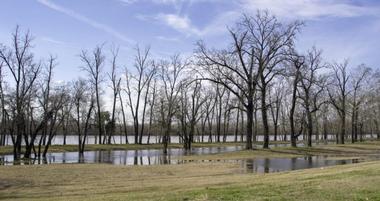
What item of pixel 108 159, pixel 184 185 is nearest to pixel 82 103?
pixel 108 159

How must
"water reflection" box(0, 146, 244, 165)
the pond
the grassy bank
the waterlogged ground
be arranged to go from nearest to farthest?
1. the grassy bank
2. the pond
3. the waterlogged ground
4. "water reflection" box(0, 146, 244, 165)

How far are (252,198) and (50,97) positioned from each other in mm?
45862

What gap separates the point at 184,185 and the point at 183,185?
0.13 feet

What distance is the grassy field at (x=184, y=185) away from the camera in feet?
40.0

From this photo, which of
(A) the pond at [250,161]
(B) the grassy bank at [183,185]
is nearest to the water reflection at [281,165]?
(A) the pond at [250,161]

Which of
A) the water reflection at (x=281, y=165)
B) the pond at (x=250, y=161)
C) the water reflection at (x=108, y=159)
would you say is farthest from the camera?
the water reflection at (x=108, y=159)

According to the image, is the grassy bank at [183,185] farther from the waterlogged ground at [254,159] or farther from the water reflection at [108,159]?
the water reflection at [108,159]

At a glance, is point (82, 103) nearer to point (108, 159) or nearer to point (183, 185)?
point (108, 159)

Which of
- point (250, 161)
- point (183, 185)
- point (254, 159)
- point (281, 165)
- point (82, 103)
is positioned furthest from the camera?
point (82, 103)

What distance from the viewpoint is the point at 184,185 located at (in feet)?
59.3

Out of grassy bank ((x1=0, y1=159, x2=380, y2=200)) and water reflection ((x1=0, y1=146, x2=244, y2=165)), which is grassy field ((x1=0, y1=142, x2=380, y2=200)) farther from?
water reflection ((x1=0, y1=146, x2=244, y2=165))

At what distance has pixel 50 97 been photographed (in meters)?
54.1

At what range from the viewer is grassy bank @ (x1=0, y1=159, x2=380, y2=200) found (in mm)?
12164

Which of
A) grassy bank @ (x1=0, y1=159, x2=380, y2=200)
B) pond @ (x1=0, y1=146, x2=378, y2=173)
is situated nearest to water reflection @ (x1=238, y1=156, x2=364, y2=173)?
pond @ (x1=0, y1=146, x2=378, y2=173)
